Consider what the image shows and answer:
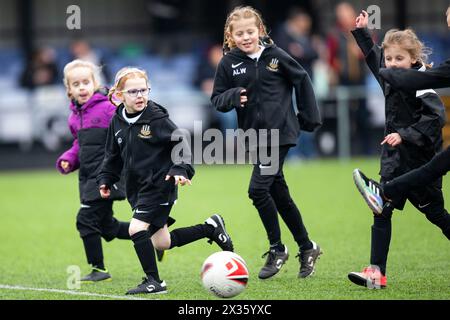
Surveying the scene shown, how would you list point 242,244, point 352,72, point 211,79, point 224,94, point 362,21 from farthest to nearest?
point 211,79, point 352,72, point 242,244, point 224,94, point 362,21

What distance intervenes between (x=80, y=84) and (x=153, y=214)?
177 cm

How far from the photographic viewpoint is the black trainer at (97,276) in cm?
888

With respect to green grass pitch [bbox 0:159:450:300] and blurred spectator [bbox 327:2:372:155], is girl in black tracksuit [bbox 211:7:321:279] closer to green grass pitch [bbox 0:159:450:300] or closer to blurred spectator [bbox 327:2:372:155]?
green grass pitch [bbox 0:159:450:300]

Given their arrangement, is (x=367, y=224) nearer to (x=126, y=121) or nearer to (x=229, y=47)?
(x=229, y=47)

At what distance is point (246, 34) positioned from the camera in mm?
8484

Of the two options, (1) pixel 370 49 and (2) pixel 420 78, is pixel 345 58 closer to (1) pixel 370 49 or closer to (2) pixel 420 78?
(1) pixel 370 49

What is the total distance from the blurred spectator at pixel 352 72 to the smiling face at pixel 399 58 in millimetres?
11165

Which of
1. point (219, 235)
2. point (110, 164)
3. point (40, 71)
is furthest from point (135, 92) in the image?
point (40, 71)

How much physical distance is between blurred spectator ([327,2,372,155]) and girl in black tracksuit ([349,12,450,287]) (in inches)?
439

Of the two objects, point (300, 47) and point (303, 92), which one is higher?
point (303, 92)

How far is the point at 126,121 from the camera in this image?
8109mm

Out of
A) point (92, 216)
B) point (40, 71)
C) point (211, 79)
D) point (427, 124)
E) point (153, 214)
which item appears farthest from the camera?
point (40, 71)

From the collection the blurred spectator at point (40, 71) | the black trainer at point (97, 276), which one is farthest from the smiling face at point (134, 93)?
the blurred spectator at point (40, 71)

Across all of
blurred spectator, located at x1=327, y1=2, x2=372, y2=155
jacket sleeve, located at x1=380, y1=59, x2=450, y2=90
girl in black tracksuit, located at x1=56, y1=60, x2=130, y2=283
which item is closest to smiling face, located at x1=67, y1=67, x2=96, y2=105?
girl in black tracksuit, located at x1=56, y1=60, x2=130, y2=283
